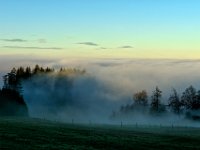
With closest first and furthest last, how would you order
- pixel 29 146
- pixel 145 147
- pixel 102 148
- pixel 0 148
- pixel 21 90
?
pixel 0 148, pixel 29 146, pixel 102 148, pixel 145 147, pixel 21 90

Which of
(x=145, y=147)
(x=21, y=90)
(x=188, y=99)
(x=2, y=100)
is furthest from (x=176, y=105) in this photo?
(x=145, y=147)

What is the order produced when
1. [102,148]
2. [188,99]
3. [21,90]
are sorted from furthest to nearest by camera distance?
[188,99] < [21,90] < [102,148]

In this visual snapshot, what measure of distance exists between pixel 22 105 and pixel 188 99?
6656 centimetres

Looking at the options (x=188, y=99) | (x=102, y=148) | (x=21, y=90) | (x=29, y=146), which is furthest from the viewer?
(x=188, y=99)

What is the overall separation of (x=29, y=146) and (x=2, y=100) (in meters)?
104

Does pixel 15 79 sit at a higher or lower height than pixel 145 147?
higher

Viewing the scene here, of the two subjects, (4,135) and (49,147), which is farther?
(4,135)

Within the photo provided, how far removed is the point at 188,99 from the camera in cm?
18875

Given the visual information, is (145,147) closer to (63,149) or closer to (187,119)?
(63,149)

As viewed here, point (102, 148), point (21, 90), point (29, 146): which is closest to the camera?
point (29, 146)

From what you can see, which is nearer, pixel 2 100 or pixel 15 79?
pixel 2 100

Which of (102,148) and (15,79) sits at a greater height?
(15,79)

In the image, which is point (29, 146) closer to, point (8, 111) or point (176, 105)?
point (8, 111)

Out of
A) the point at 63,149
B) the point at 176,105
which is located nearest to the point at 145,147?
the point at 63,149
